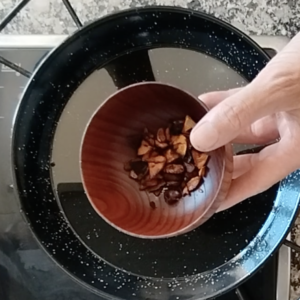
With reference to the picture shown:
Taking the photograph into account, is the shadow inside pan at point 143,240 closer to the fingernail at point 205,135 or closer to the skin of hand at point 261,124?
the skin of hand at point 261,124

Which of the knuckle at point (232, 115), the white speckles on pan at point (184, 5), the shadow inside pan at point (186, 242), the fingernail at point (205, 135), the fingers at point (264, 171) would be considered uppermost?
the white speckles on pan at point (184, 5)

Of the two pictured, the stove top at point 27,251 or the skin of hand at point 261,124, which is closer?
the skin of hand at point 261,124

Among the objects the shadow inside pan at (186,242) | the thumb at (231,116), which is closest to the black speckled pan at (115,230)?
the shadow inside pan at (186,242)

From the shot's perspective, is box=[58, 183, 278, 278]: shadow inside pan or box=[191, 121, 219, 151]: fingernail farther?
box=[58, 183, 278, 278]: shadow inside pan

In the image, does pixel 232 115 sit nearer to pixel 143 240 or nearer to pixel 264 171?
pixel 264 171

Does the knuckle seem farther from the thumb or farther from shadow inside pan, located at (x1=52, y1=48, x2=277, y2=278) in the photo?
shadow inside pan, located at (x1=52, y1=48, x2=277, y2=278)

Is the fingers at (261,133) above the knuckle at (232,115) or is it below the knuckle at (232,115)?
above

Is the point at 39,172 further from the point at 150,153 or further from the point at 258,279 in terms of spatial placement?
the point at 258,279

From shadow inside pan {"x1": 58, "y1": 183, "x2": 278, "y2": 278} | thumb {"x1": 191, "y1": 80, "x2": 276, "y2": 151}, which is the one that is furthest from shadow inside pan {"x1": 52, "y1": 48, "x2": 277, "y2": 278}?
thumb {"x1": 191, "y1": 80, "x2": 276, "y2": 151}
